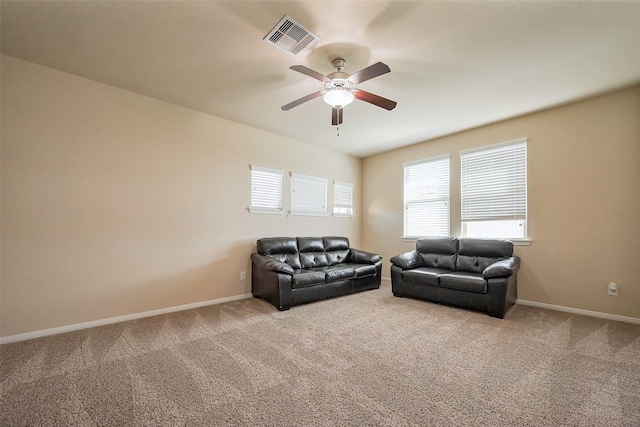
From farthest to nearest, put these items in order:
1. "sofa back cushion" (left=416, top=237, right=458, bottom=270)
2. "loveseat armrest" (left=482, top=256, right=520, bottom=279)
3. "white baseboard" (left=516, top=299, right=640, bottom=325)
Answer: "sofa back cushion" (left=416, top=237, right=458, bottom=270) → "loveseat armrest" (left=482, top=256, right=520, bottom=279) → "white baseboard" (left=516, top=299, right=640, bottom=325)

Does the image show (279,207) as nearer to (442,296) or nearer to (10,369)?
(442,296)

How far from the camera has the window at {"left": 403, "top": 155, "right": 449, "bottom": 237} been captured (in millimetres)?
5086

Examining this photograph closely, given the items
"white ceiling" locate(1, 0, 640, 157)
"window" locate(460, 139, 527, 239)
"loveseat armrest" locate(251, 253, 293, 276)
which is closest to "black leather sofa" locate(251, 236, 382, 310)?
"loveseat armrest" locate(251, 253, 293, 276)

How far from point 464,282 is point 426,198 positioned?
2.07 m

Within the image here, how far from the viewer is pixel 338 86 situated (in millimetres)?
2703

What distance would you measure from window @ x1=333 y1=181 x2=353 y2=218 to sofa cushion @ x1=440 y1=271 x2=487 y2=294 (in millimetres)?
2664

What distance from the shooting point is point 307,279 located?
3.93 metres

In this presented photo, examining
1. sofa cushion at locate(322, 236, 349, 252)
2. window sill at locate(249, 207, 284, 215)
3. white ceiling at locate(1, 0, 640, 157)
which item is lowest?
sofa cushion at locate(322, 236, 349, 252)

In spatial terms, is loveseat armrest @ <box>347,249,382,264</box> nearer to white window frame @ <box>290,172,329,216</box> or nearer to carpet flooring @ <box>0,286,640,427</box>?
white window frame @ <box>290,172,329,216</box>

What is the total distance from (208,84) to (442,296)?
4.23 m

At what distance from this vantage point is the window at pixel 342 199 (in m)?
5.93

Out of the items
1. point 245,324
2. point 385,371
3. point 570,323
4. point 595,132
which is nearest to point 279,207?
point 245,324

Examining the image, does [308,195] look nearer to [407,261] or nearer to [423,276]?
[407,261]

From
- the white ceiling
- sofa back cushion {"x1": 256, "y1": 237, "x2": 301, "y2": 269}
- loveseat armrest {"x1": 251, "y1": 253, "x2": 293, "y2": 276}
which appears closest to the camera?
the white ceiling
